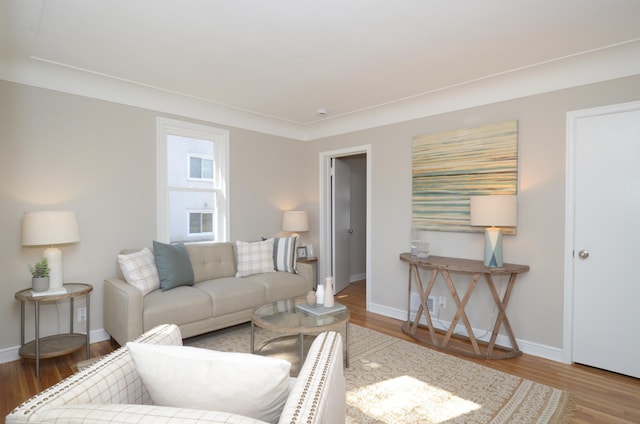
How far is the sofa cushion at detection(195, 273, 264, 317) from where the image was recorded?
328 cm

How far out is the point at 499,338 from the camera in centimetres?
329

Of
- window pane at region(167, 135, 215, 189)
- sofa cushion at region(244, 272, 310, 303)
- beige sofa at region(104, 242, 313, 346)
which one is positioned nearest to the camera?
beige sofa at region(104, 242, 313, 346)

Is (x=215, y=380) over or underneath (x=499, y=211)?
underneath

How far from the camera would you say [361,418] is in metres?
2.09

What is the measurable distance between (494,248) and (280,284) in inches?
86.0

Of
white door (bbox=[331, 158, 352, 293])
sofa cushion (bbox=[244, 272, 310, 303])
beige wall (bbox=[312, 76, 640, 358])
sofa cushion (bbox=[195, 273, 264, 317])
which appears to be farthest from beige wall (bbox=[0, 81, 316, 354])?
beige wall (bbox=[312, 76, 640, 358])

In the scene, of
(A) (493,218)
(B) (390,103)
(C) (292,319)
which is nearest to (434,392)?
(C) (292,319)

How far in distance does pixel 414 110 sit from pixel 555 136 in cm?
144

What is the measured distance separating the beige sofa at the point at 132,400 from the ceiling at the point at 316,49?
1.97m

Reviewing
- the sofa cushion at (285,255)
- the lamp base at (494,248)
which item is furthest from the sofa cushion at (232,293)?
the lamp base at (494,248)

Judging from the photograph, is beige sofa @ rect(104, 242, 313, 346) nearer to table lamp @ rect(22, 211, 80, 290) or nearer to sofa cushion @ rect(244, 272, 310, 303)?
sofa cushion @ rect(244, 272, 310, 303)

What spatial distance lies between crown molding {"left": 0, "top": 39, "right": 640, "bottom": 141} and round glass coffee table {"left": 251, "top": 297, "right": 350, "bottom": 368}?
2.43 meters

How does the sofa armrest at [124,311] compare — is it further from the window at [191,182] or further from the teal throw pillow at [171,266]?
the window at [191,182]

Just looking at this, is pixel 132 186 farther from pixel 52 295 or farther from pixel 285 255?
pixel 285 255
